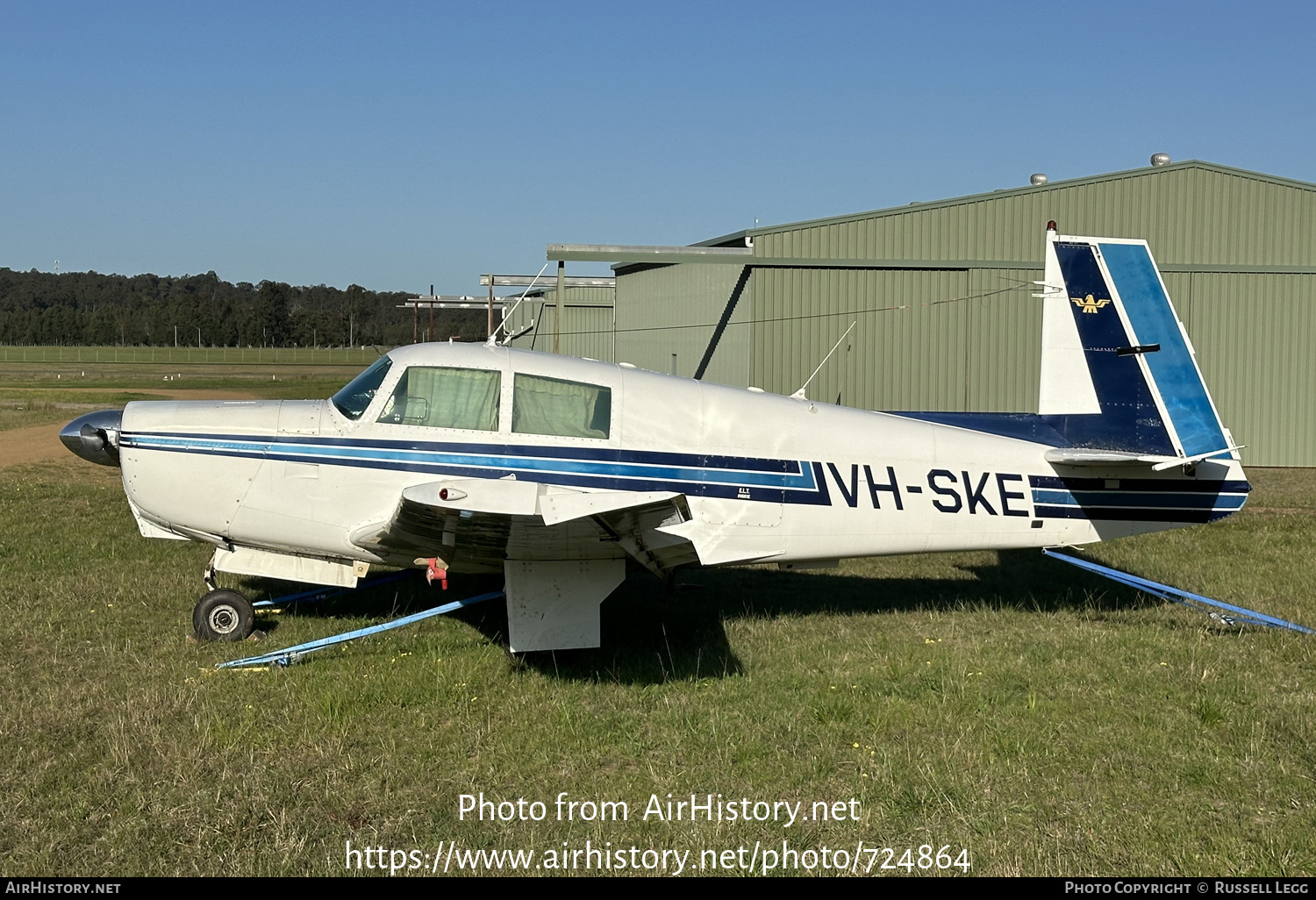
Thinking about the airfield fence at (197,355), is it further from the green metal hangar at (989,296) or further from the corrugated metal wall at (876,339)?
the corrugated metal wall at (876,339)

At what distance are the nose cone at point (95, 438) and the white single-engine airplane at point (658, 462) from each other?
0.02 m

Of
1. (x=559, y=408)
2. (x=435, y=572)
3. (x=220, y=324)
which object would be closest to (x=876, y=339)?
(x=559, y=408)

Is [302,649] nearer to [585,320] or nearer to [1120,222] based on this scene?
→ [1120,222]

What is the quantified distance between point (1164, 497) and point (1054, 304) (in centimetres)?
176

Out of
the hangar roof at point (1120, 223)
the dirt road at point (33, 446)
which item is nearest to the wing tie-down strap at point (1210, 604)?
the hangar roof at point (1120, 223)

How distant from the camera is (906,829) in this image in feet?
16.7

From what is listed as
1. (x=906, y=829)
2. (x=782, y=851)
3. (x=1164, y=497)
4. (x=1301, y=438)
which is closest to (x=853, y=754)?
(x=906, y=829)

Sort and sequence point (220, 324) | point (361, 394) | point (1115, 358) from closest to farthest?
point (361, 394), point (1115, 358), point (220, 324)

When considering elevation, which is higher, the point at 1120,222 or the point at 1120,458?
the point at 1120,222

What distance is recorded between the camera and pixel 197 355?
3765 inches

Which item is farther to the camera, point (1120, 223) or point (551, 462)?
point (1120, 223)

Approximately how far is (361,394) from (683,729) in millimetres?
3397

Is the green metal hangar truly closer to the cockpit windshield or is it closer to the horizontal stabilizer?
the horizontal stabilizer

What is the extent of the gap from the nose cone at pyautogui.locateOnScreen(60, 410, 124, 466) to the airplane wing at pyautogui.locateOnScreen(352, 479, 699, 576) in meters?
2.01
